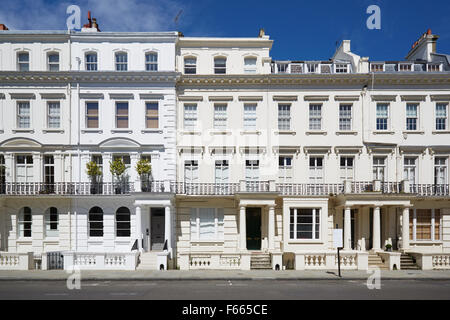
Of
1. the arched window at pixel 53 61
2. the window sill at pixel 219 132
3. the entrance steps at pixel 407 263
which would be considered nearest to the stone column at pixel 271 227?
the window sill at pixel 219 132

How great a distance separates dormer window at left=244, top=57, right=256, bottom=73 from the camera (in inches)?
849

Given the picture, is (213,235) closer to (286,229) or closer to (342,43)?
(286,229)

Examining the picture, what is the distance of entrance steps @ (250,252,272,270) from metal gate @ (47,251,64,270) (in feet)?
34.7

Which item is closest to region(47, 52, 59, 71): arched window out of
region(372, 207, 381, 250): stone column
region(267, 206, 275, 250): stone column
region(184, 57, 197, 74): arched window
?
region(184, 57, 197, 74): arched window

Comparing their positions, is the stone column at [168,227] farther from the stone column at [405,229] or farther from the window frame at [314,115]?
the stone column at [405,229]

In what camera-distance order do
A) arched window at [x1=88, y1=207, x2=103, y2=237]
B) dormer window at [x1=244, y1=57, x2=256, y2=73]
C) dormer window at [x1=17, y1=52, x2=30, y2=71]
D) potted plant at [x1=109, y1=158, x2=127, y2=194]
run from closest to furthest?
potted plant at [x1=109, y1=158, x2=127, y2=194], arched window at [x1=88, y1=207, x2=103, y2=237], dormer window at [x1=17, y1=52, x2=30, y2=71], dormer window at [x1=244, y1=57, x2=256, y2=73]

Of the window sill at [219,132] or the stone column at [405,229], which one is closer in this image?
the stone column at [405,229]

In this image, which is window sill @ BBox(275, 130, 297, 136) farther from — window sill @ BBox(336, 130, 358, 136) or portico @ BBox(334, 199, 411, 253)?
portico @ BBox(334, 199, 411, 253)

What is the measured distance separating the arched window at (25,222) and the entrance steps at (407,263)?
22.4 metres

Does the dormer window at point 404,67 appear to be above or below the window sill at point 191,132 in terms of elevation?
above

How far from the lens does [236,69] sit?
2147cm

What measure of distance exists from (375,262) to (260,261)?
21.7 feet

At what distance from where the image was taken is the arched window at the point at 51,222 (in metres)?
20.3
